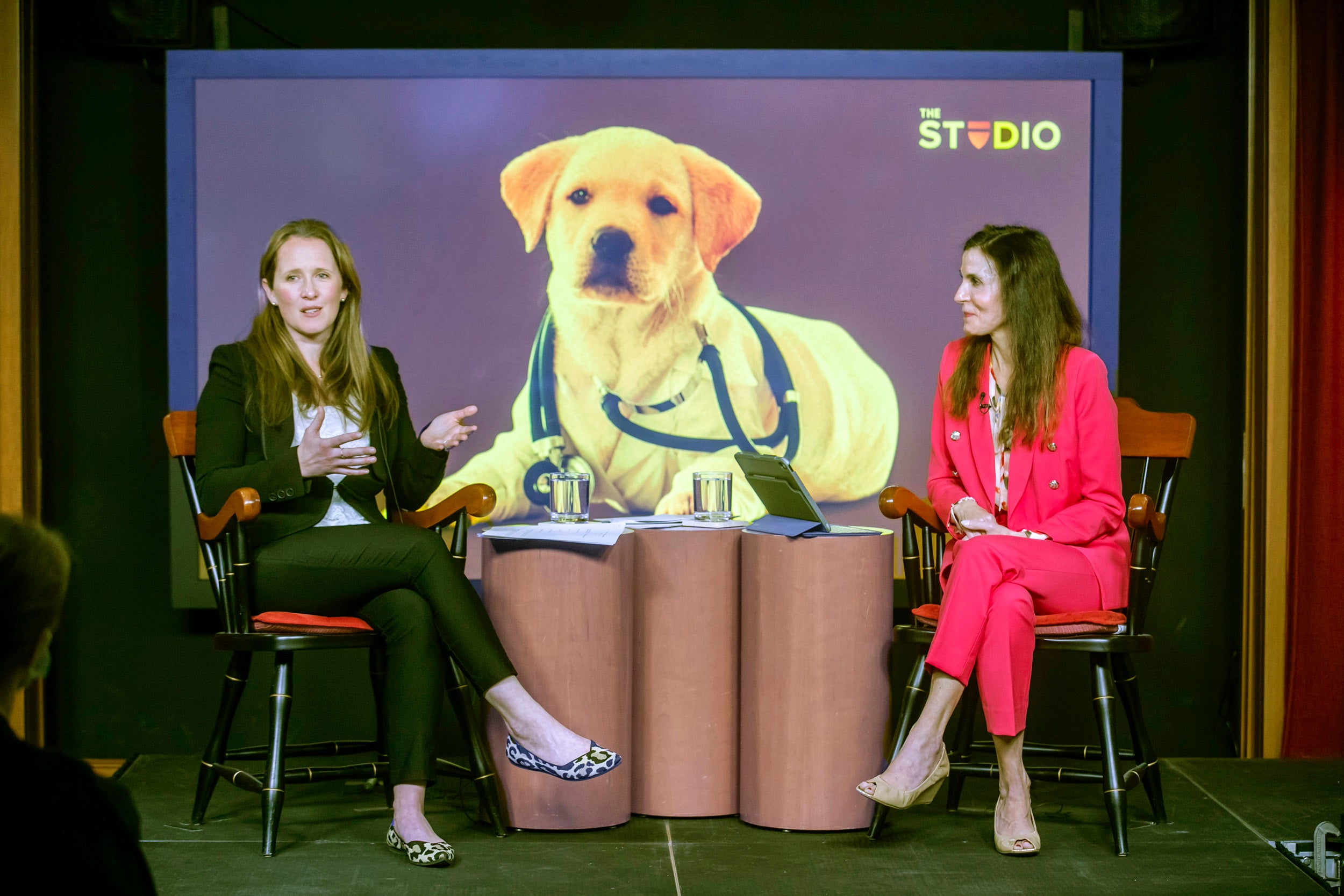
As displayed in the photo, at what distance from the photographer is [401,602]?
277 centimetres

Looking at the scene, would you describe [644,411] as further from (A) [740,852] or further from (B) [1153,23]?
(B) [1153,23]

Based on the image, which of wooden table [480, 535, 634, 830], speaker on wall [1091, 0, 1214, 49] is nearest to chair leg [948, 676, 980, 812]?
wooden table [480, 535, 634, 830]

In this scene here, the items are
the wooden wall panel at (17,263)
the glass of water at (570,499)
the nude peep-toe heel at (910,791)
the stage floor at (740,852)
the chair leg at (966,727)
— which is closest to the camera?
the stage floor at (740,852)

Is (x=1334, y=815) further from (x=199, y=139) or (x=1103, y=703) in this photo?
(x=199, y=139)

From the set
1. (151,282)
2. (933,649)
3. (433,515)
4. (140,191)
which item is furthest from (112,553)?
(933,649)

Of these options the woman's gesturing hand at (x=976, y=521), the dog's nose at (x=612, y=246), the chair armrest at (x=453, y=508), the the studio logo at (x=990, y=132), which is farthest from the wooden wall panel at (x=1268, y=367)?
the chair armrest at (x=453, y=508)

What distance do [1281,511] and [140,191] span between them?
134 inches

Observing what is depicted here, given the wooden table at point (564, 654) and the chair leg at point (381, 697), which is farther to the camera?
the chair leg at point (381, 697)

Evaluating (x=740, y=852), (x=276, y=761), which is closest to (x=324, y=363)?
(x=276, y=761)

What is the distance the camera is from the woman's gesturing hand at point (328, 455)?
2779mm

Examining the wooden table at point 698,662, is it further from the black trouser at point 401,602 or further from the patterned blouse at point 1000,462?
the patterned blouse at point 1000,462

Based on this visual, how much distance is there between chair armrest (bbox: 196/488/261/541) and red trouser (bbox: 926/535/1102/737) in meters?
1.45

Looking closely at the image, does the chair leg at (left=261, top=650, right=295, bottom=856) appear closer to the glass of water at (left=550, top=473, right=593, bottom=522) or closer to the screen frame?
the glass of water at (left=550, top=473, right=593, bottom=522)

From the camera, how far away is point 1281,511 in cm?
368
